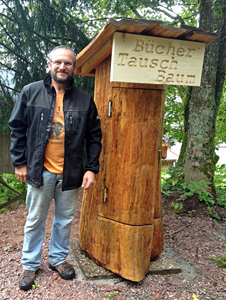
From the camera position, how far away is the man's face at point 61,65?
2.40 metres

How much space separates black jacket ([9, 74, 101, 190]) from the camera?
2338 mm

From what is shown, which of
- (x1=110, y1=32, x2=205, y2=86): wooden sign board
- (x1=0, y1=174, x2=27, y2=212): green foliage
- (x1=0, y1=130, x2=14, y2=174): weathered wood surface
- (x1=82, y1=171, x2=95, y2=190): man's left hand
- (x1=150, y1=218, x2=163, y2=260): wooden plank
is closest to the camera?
(x1=110, y1=32, x2=205, y2=86): wooden sign board

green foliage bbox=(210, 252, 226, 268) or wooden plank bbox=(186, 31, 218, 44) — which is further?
green foliage bbox=(210, 252, 226, 268)

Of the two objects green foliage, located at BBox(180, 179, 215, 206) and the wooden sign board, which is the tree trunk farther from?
the wooden sign board

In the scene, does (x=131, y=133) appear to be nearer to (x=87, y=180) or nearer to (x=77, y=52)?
(x=87, y=180)

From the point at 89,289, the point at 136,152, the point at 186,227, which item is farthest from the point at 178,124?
the point at 89,289

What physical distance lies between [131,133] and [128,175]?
415mm

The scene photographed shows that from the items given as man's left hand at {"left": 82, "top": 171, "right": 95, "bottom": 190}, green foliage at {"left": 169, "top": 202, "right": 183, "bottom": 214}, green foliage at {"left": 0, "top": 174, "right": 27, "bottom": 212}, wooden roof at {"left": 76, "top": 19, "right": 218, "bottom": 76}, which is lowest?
green foliage at {"left": 0, "top": 174, "right": 27, "bottom": 212}

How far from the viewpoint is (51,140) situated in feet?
7.79

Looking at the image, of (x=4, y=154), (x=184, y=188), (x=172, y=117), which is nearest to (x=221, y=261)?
(x=184, y=188)

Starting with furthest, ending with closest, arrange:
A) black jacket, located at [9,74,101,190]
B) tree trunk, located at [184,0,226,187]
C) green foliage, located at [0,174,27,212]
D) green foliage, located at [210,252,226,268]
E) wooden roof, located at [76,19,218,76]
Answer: green foliage, located at [0,174,27,212] < tree trunk, located at [184,0,226,187] < green foliage, located at [210,252,226,268] < black jacket, located at [9,74,101,190] < wooden roof, located at [76,19,218,76]

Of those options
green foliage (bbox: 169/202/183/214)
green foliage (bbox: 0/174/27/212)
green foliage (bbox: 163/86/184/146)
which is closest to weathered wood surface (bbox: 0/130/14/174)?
green foliage (bbox: 0/174/27/212)

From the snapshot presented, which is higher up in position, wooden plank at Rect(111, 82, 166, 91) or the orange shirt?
wooden plank at Rect(111, 82, 166, 91)

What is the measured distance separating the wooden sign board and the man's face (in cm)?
54
